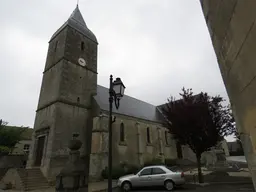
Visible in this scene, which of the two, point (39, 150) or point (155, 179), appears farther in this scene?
point (39, 150)

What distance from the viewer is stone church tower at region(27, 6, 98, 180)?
1550cm

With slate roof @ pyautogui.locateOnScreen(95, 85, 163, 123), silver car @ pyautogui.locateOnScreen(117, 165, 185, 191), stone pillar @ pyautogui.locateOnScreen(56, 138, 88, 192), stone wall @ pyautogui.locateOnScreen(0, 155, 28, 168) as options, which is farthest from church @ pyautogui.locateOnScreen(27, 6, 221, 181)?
stone pillar @ pyautogui.locateOnScreen(56, 138, 88, 192)

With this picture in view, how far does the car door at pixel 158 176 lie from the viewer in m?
9.91

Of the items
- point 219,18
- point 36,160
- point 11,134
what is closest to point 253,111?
point 219,18

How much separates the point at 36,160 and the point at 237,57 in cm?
1860

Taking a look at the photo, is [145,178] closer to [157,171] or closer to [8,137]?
[157,171]

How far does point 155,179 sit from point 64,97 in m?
11.6

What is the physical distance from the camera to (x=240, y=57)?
4.60ft

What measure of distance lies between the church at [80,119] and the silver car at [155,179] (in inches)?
227

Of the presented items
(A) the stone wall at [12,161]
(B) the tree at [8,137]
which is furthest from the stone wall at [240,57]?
(B) the tree at [8,137]

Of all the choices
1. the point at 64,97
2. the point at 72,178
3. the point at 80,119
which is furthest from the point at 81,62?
the point at 72,178

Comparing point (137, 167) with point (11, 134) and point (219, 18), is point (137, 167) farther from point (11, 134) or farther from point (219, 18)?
point (219, 18)

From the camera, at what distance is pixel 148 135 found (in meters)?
24.0

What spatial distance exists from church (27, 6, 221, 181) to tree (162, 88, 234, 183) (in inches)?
315
